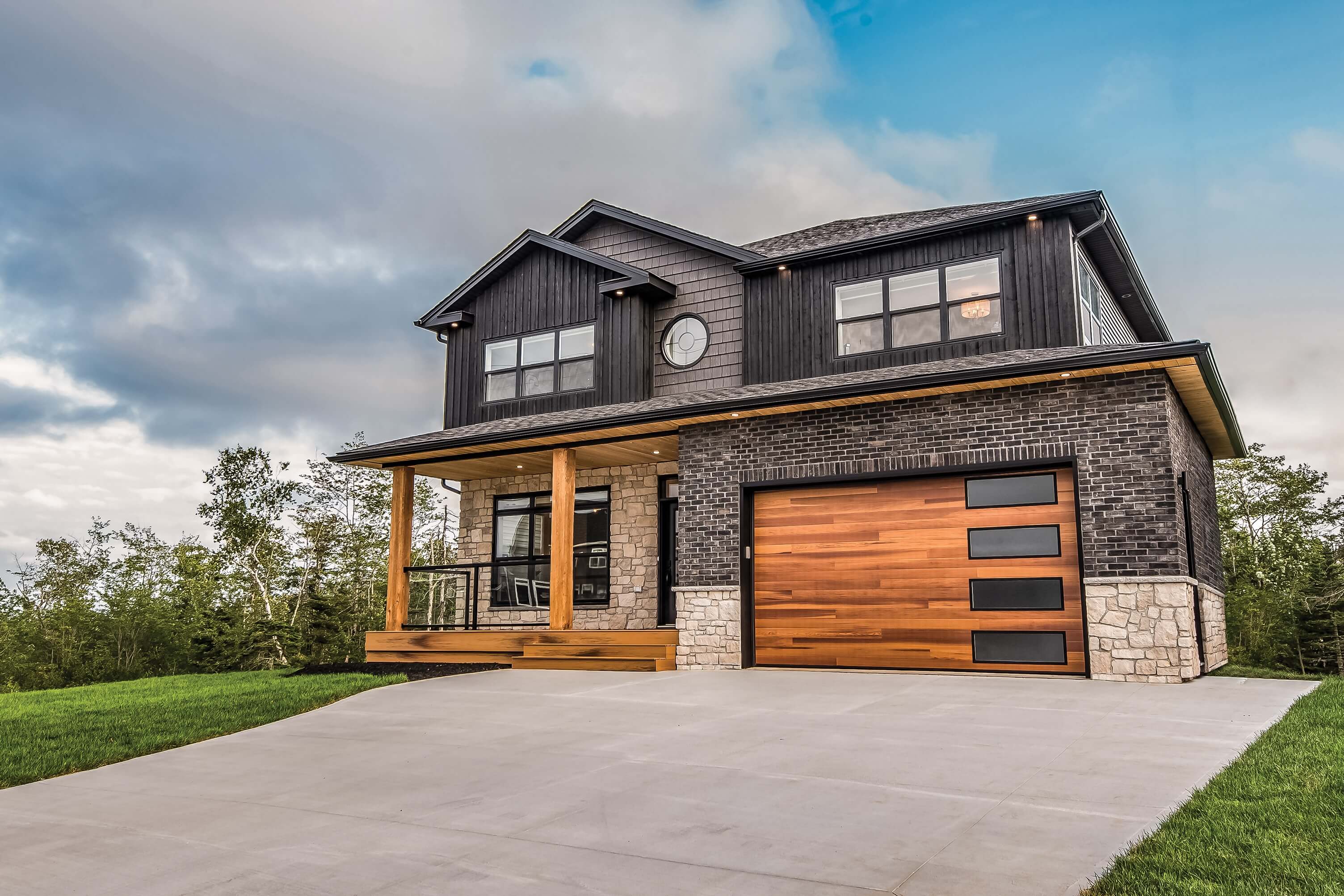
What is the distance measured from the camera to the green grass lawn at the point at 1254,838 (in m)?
2.98

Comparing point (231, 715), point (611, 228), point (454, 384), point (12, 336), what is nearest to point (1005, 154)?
point (611, 228)

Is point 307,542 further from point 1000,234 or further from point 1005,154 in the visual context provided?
point 1005,154

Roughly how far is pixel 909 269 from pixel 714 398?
10.4 feet

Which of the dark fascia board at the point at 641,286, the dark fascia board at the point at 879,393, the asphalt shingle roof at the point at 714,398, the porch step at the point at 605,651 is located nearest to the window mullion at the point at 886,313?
the asphalt shingle roof at the point at 714,398

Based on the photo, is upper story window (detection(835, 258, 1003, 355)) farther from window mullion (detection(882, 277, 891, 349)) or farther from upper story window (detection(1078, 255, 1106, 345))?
upper story window (detection(1078, 255, 1106, 345))

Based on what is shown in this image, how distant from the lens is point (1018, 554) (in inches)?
381

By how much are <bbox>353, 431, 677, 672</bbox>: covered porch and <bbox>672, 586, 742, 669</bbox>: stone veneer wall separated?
0.23m

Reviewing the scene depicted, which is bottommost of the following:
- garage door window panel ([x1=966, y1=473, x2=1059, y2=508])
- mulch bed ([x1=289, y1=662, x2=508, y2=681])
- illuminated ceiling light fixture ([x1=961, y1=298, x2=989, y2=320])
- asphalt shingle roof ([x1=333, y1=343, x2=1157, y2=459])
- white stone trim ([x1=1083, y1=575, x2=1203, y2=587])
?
mulch bed ([x1=289, y1=662, x2=508, y2=681])

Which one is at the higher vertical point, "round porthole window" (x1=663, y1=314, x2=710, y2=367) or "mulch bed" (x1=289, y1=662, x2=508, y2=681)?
"round porthole window" (x1=663, y1=314, x2=710, y2=367)

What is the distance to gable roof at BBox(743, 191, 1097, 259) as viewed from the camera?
37.2 ft

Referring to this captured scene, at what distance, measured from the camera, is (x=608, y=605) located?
46.7 ft

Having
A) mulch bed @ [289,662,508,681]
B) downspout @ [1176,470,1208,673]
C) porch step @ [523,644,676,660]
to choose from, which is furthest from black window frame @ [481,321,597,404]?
downspout @ [1176,470,1208,673]

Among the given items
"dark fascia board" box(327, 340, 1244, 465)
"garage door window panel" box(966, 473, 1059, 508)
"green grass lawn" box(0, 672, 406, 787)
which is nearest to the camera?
"green grass lawn" box(0, 672, 406, 787)

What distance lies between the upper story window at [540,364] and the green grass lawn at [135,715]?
5.52m
